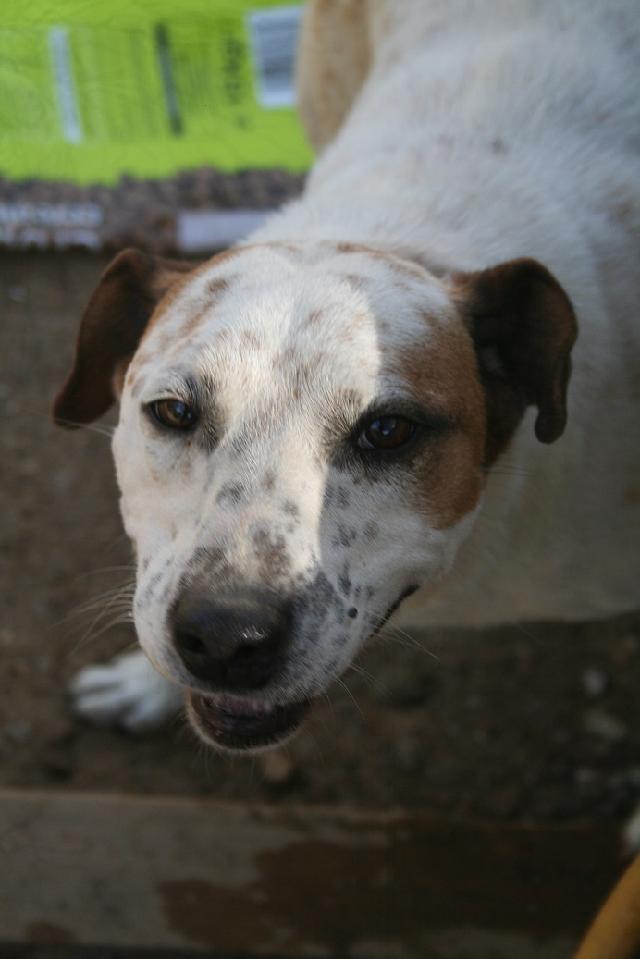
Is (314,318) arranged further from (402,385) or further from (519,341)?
(519,341)

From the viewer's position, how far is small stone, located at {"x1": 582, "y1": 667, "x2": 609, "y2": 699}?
142 inches

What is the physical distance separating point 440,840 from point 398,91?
225cm

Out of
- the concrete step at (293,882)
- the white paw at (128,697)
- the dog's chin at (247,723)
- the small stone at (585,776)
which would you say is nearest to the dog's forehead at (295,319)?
the dog's chin at (247,723)

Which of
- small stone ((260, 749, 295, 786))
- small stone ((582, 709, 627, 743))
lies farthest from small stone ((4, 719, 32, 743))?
Answer: small stone ((582, 709, 627, 743))

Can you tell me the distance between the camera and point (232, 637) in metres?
1.69

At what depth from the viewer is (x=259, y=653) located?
1742 millimetres

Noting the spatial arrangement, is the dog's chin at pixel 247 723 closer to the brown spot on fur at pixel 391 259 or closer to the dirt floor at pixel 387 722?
the brown spot on fur at pixel 391 259

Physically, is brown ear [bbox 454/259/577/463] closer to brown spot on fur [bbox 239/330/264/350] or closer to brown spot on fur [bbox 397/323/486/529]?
brown spot on fur [bbox 397/323/486/529]

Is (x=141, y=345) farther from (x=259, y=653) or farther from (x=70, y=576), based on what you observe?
(x=70, y=576)

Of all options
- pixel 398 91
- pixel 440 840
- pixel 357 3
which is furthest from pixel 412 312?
pixel 357 3

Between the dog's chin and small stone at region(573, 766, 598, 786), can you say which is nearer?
the dog's chin

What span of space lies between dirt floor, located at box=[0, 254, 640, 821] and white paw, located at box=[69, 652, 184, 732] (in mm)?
62

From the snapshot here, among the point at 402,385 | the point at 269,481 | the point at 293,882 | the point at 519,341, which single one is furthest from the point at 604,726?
the point at 269,481

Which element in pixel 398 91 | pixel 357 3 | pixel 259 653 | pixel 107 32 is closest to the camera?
pixel 259 653
